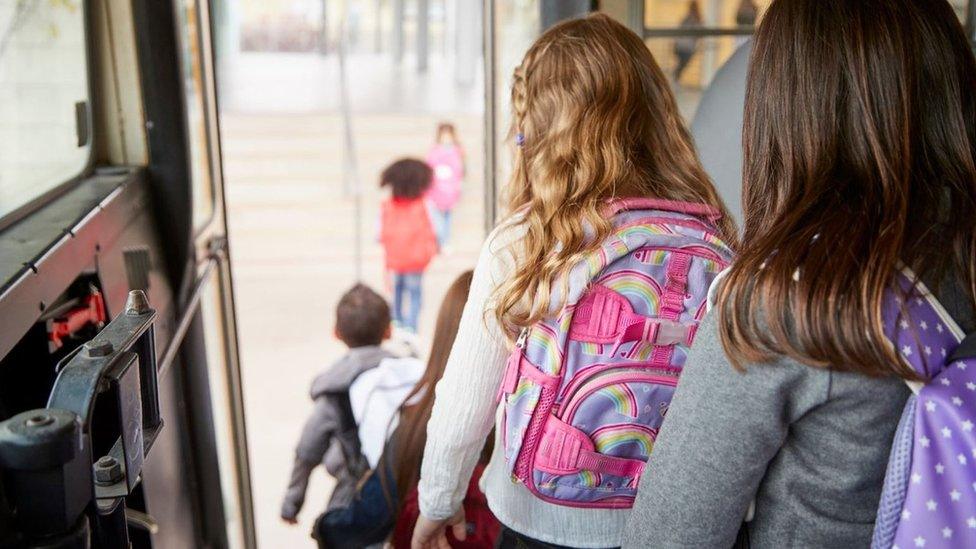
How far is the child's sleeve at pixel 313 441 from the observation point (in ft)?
10.9

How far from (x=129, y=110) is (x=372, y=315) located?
4.20 ft

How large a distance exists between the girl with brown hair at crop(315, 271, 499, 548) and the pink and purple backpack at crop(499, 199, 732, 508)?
845 millimetres

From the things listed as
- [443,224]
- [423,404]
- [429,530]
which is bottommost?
[443,224]

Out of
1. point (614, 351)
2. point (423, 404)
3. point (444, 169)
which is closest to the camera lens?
point (614, 351)

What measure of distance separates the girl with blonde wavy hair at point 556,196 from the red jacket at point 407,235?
17.1 feet

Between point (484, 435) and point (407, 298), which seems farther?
point (407, 298)

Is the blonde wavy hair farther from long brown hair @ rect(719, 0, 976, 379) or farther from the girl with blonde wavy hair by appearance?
long brown hair @ rect(719, 0, 976, 379)

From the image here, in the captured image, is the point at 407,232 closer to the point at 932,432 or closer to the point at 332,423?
the point at 332,423

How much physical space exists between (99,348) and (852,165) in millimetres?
800

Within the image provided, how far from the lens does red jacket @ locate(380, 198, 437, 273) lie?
6730 millimetres

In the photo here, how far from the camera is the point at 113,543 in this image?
855 mm

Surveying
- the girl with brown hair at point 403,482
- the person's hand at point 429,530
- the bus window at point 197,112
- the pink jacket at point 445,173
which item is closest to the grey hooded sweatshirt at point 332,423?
the girl with brown hair at point 403,482

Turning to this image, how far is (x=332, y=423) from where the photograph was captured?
10.9 feet

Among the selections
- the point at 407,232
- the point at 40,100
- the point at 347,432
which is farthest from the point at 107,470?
the point at 407,232
